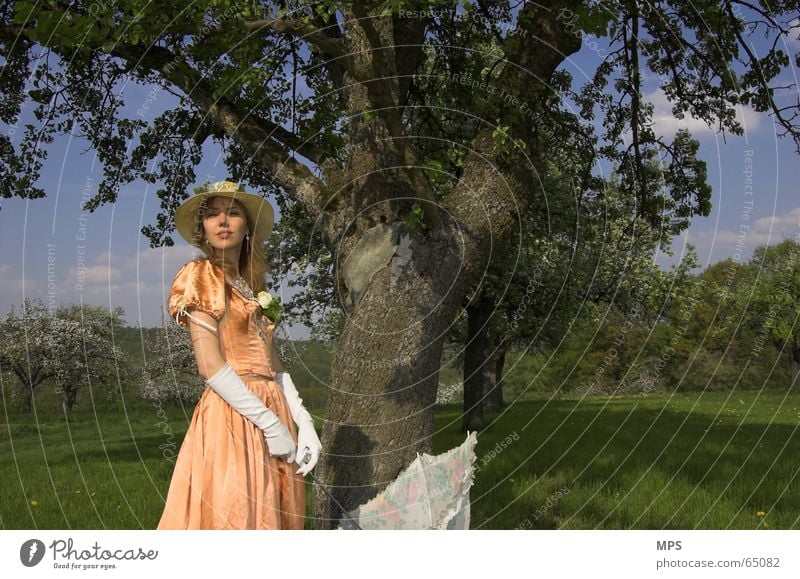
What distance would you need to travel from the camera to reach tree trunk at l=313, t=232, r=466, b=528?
5.51 meters

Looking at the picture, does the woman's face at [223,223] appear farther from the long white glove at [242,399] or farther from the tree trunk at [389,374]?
the tree trunk at [389,374]

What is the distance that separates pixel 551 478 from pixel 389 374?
18.5 feet

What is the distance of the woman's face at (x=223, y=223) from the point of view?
13.3 feet

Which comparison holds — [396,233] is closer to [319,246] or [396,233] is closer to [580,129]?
[580,129]

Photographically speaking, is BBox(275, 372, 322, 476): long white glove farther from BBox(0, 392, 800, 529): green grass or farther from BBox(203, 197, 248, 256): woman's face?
BBox(0, 392, 800, 529): green grass

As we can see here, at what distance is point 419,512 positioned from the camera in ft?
16.4

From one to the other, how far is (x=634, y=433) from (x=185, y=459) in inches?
563

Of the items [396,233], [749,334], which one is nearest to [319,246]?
[396,233]

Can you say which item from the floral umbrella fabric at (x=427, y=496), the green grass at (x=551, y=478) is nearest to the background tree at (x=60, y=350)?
the green grass at (x=551, y=478)
